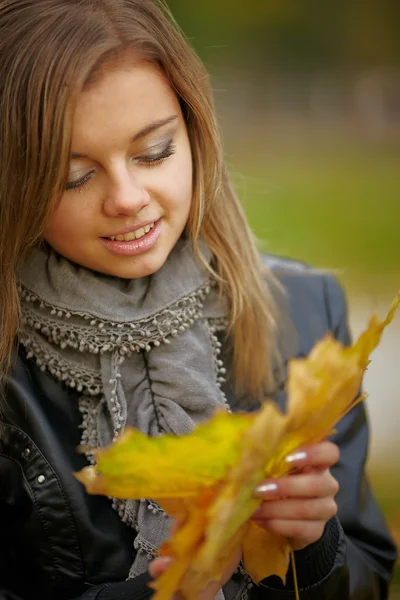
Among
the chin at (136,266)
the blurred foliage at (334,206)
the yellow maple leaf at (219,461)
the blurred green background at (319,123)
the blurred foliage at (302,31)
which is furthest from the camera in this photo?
the blurred foliage at (302,31)

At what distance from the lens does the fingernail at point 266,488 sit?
0.97 m

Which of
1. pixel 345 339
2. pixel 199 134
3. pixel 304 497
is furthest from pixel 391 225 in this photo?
pixel 304 497

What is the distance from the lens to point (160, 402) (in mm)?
1483

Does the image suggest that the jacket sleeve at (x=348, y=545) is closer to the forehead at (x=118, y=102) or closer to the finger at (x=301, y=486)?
the finger at (x=301, y=486)

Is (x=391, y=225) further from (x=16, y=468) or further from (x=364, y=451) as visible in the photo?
(x=16, y=468)

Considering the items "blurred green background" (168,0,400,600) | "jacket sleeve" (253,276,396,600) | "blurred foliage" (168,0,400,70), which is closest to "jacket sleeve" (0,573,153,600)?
"jacket sleeve" (253,276,396,600)

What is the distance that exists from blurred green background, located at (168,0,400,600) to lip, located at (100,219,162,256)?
2.68 metres

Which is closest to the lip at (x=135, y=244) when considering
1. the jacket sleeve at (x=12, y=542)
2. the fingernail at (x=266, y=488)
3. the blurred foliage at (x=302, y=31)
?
the jacket sleeve at (x=12, y=542)

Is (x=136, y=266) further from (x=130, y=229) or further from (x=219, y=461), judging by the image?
(x=219, y=461)

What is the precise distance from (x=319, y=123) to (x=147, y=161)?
6.38 meters

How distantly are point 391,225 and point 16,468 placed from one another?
4.62 meters

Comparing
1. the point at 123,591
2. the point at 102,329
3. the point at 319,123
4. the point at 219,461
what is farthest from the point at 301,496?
the point at 319,123

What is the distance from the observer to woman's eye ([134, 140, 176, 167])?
1366 millimetres

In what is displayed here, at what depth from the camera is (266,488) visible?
1015mm
